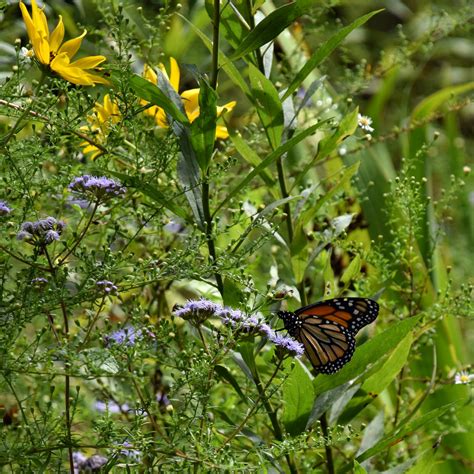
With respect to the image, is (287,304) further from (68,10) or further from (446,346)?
(68,10)

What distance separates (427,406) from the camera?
163 cm

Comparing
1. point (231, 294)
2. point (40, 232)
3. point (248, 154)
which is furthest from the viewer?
point (248, 154)

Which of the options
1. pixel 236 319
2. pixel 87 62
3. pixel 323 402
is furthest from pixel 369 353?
pixel 87 62

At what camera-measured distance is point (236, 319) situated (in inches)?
37.4

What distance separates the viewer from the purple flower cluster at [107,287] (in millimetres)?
945

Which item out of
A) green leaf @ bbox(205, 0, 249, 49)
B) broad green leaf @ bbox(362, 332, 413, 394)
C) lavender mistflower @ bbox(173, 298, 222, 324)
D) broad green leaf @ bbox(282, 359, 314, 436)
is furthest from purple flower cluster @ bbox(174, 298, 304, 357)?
green leaf @ bbox(205, 0, 249, 49)

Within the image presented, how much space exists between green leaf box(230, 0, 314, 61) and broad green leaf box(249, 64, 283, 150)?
8 cm

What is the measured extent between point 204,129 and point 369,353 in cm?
32

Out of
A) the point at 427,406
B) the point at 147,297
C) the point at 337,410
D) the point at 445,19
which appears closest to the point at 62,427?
the point at 337,410

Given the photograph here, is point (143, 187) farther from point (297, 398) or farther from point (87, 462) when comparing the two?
point (87, 462)

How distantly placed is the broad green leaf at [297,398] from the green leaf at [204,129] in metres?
0.25

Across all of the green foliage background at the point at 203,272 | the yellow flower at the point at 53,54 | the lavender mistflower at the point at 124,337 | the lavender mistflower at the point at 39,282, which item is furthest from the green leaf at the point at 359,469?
the yellow flower at the point at 53,54

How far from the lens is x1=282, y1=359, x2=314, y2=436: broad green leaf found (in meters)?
1.08

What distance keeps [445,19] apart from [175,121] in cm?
85
